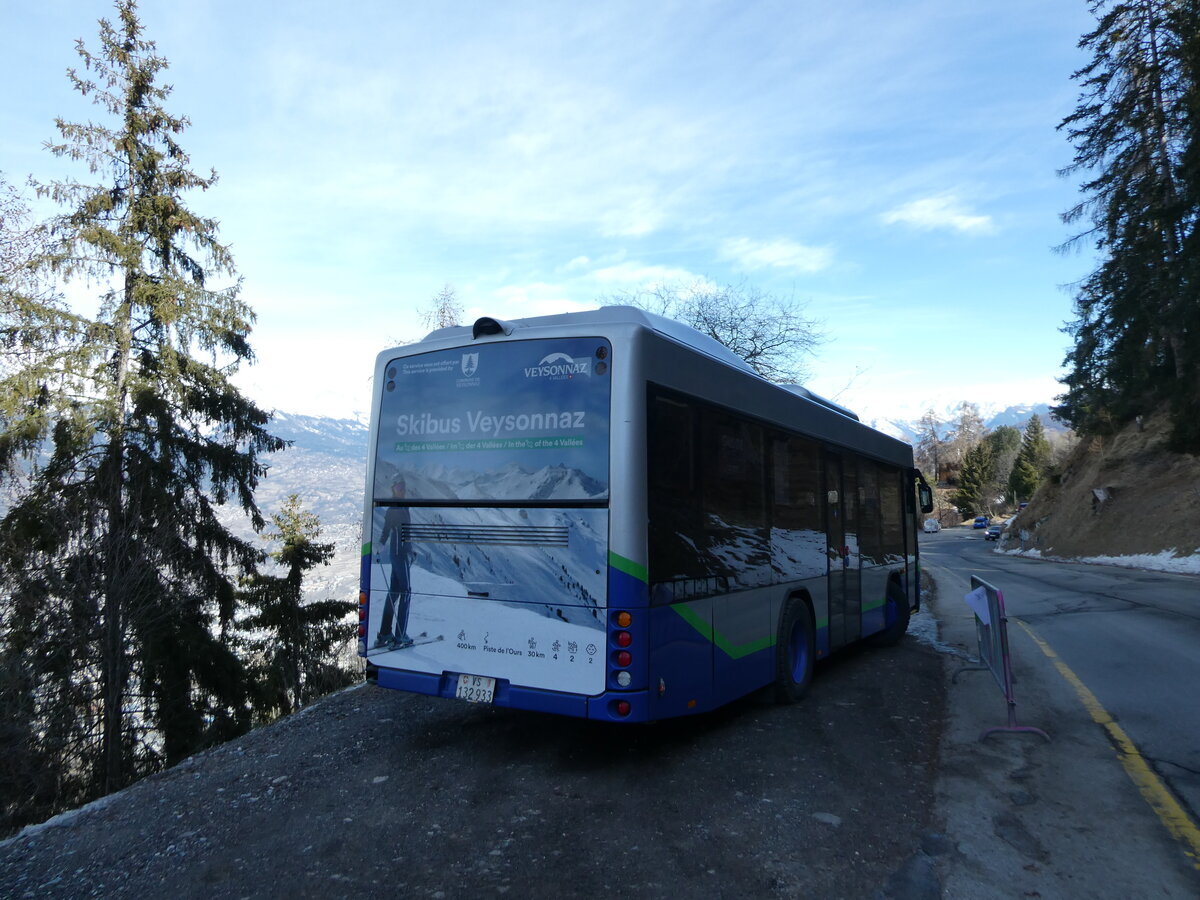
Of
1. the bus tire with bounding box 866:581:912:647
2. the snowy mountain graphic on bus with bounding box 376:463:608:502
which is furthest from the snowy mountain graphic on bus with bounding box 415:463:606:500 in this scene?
the bus tire with bounding box 866:581:912:647

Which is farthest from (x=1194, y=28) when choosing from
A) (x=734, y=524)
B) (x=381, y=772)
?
(x=381, y=772)

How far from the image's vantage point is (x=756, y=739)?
20.9ft

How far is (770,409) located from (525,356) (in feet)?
8.54

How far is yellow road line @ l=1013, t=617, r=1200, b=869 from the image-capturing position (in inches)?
173

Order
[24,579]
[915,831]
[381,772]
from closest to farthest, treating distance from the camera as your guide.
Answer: [915,831] < [381,772] < [24,579]

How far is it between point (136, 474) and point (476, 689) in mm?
13866

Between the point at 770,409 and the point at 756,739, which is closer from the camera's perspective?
the point at 756,739

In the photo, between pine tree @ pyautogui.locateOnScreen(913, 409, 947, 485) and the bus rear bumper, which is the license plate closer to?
the bus rear bumper

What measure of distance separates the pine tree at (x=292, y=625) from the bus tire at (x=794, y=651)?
43.6 feet

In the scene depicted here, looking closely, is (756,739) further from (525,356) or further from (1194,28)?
(1194,28)

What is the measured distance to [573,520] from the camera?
210 inches

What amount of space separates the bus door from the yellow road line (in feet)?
7.76

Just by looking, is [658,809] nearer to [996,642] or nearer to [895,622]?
[996,642]

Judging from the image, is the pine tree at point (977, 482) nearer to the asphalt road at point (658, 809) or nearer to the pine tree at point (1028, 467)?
the pine tree at point (1028, 467)
